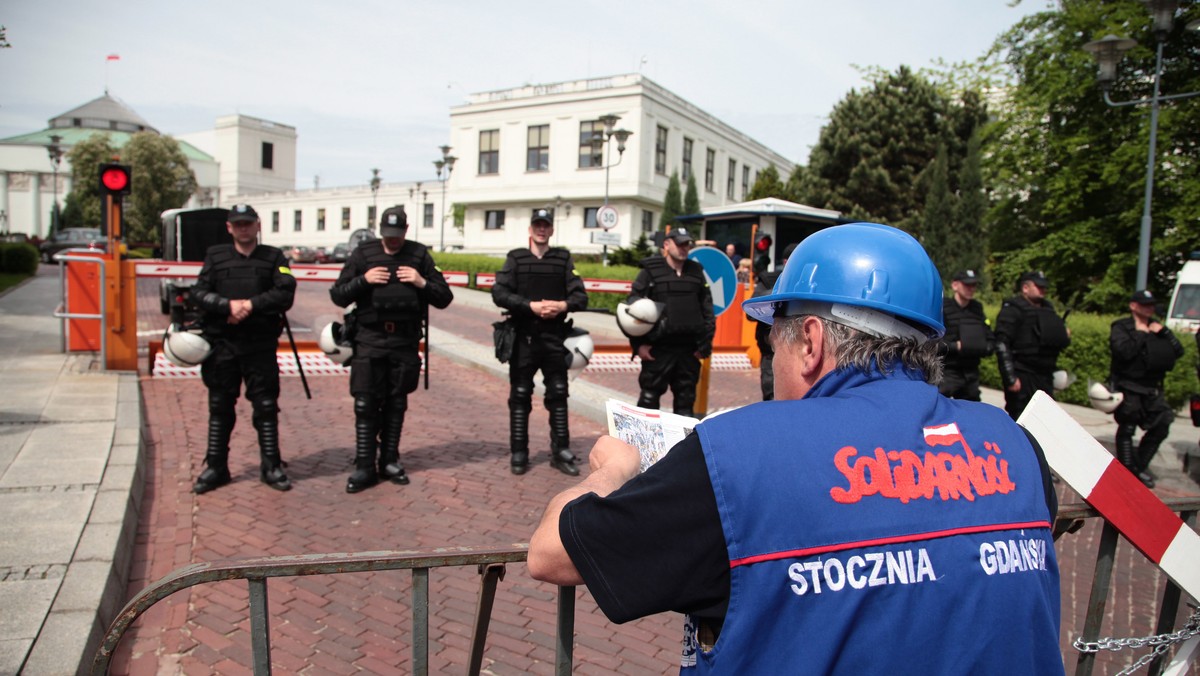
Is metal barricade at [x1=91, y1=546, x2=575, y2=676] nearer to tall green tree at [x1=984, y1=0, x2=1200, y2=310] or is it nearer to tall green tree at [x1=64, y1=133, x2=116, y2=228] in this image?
tall green tree at [x1=984, y1=0, x2=1200, y2=310]

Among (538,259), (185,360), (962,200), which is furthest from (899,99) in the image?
(185,360)

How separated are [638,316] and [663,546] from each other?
17.2ft

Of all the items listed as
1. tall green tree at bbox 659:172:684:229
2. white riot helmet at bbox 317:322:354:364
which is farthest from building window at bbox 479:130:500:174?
white riot helmet at bbox 317:322:354:364

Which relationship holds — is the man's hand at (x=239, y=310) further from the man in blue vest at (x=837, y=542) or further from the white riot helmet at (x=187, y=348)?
the man in blue vest at (x=837, y=542)

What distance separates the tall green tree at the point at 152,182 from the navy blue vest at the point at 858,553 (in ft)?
168

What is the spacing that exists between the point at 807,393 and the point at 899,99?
32.6 m

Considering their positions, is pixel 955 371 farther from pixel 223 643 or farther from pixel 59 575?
pixel 59 575

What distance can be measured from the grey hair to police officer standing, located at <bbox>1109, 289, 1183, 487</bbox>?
747cm

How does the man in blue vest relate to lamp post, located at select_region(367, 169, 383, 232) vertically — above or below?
below

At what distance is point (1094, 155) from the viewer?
2061cm

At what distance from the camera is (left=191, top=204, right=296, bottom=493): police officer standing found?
5762mm

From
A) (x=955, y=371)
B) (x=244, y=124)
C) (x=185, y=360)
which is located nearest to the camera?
(x=185, y=360)

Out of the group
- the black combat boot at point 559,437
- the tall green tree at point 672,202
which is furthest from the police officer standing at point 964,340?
the tall green tree at point 672,202

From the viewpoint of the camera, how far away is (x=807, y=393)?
162cm
